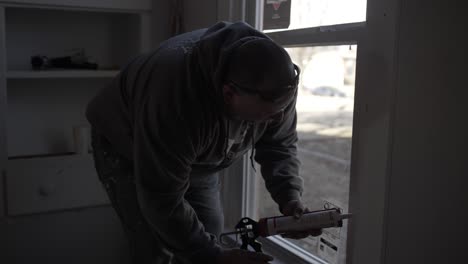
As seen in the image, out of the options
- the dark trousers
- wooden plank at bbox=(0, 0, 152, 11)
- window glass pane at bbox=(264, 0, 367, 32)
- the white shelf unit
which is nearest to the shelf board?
the white shelf unit

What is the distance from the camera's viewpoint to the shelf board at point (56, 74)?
1882 mm

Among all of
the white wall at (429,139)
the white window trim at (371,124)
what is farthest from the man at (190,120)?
the white wall at (429,139)

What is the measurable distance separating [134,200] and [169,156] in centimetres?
34

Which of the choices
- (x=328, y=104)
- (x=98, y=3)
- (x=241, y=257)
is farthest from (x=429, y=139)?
(x=98, y=3)

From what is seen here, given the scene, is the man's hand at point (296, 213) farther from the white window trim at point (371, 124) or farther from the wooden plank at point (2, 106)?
the wooden plank at point (2, 106)

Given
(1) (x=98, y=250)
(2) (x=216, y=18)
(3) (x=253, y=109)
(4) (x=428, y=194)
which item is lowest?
(1) (x=98, y=250)

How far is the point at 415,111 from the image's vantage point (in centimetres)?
101

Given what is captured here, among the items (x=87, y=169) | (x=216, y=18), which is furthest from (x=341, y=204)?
(x=87, y=169)

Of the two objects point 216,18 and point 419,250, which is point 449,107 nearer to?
point 419,250

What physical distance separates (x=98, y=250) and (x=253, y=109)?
51.3 inches

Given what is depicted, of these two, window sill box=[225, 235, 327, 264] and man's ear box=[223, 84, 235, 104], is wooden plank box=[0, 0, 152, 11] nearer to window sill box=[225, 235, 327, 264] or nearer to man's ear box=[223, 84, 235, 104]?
window sill box=[225, 235, 327, 264]

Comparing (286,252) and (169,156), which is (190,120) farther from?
(286,252)

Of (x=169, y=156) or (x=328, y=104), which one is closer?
(x=169, y=156)

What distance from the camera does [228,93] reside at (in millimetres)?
1028
